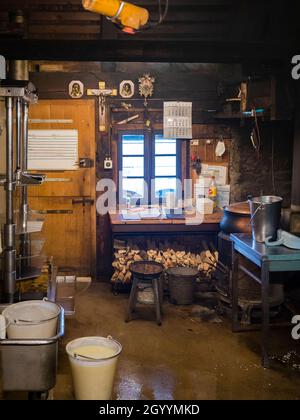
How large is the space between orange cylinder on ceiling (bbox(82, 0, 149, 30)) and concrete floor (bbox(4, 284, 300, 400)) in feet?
8.72

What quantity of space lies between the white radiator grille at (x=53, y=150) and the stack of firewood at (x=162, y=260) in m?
1.39

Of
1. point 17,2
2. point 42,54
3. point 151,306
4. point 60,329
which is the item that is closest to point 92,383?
point 60,329

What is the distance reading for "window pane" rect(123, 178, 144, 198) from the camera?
600 centimetres

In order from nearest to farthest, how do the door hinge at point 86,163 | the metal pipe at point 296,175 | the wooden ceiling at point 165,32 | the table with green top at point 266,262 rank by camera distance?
the table with green top at point 266,262 < the wooden ceiling at point 165,32 < the metal pipe at point 296,175 < the door hinge at point 86,163

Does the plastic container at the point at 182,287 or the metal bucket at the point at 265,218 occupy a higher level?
the metal bucket at the point at 265,218

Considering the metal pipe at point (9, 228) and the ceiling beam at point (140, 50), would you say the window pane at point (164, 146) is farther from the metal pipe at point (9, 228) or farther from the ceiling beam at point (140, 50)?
the metal pipe at point (9, 228)

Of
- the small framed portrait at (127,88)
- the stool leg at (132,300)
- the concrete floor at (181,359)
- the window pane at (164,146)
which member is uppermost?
the small framed portrait at (127,88)

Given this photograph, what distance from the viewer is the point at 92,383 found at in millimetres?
2943

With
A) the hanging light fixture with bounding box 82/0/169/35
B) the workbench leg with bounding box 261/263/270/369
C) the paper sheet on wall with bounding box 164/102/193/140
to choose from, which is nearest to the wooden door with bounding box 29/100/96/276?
the paper sheet on wall with bounding box 164/102/193/140

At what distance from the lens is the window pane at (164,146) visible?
597 centimetres

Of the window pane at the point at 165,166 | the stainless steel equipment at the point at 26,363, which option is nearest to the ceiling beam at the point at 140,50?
the window pane at the point at 165,166

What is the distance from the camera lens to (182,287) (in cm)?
518

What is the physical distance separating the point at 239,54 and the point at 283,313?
2751 mm

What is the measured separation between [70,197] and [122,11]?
327 centimetres
